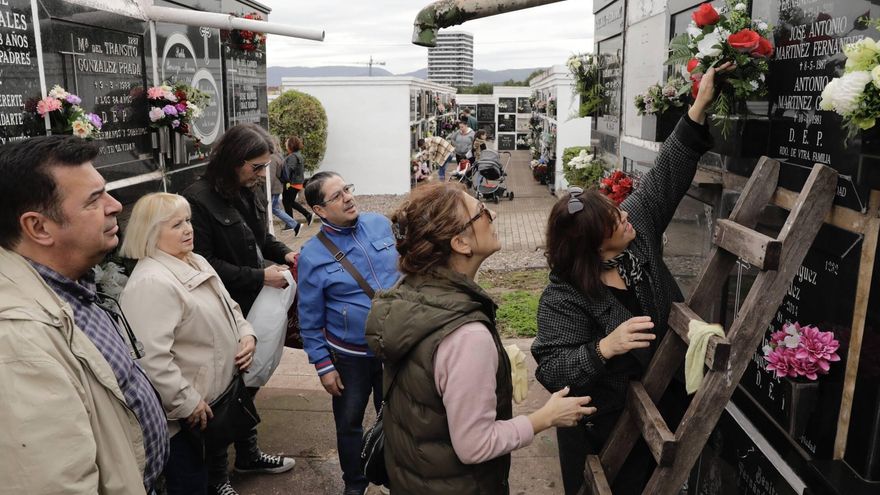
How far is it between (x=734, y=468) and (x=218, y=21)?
444 centimetres

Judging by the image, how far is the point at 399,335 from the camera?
2170mm

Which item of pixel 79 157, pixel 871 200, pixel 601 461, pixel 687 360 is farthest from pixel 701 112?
pixel 79 157

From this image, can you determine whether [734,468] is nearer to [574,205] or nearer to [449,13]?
[574,205]

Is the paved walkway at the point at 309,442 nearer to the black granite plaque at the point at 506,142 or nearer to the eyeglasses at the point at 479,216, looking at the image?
the eyeglasses at the point at 479,216

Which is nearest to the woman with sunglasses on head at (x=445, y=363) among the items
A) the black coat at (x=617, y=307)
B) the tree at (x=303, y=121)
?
the black coat at (x=617, y=307)

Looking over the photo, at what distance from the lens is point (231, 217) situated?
4.05 meters

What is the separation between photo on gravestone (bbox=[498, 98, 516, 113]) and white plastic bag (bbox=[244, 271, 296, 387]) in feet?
104

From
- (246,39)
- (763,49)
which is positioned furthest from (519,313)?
(763,49)

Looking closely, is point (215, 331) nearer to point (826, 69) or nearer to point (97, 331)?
point (97, 331)

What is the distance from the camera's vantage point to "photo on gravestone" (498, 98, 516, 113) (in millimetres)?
34938

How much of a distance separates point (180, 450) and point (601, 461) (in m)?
1.90

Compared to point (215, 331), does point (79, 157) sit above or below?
above

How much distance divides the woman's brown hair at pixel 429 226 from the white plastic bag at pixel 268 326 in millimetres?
1958

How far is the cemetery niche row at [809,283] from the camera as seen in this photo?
2.36 m
